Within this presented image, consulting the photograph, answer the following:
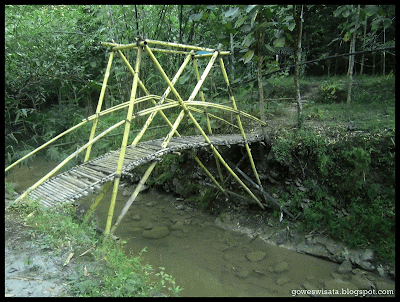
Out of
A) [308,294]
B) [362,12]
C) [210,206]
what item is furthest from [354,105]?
[308,294]

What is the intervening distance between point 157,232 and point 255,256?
1854mm

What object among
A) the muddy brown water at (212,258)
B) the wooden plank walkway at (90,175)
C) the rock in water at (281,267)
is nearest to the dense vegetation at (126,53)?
the wooden plank walkway at (90,175)

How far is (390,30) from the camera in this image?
7488 mm

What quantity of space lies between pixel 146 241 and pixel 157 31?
5205mm

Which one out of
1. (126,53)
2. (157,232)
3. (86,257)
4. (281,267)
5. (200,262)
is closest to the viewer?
(86,257)

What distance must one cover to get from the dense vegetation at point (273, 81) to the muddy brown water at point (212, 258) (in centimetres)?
69

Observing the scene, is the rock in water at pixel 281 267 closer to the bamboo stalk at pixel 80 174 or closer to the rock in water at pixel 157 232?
the rock in water at pixel 157 232

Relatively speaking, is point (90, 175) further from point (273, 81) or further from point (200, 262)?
point (273, 81)

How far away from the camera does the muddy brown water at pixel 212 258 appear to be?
402cm

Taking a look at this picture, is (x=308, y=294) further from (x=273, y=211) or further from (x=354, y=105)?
(x=354, y=105)

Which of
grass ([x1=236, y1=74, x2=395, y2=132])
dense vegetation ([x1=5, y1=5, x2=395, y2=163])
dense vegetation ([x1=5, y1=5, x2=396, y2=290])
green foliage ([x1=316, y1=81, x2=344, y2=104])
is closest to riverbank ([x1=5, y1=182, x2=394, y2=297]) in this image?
dense vegetation ([x1=5, y1=5, x2=396, y2=290])

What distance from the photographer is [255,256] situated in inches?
183

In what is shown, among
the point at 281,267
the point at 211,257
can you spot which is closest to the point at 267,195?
the point at 281,267

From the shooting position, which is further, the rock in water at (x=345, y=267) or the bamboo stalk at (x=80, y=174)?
the rock in water at (x=345, y=267)
